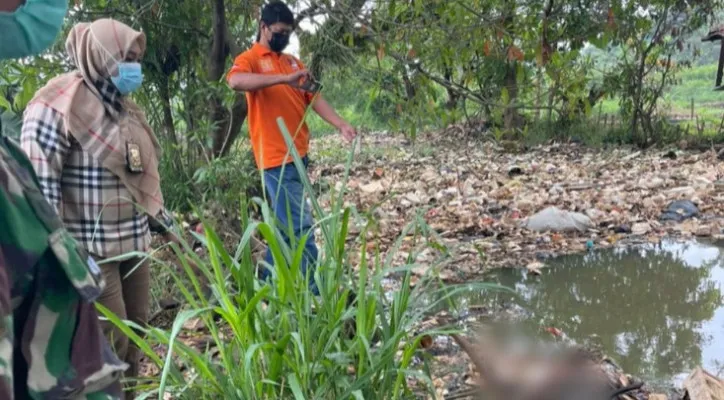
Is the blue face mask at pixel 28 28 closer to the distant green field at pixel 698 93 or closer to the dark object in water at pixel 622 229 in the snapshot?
the dark object in water at pixel 622 229

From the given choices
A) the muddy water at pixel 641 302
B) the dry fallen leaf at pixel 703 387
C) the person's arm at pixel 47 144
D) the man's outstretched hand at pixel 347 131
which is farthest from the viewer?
the muddy water at pixel 641 302

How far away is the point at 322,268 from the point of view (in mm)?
1941

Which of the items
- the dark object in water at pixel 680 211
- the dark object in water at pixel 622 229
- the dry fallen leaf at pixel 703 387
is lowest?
the dark object in water at pixel 622 229

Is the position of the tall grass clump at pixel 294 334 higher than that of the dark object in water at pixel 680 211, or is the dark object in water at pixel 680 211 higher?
the tall grass clump at pixel 294 334

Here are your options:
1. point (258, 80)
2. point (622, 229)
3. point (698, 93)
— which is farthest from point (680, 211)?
point (698, 93)

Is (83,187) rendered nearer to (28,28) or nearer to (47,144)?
(47,144)

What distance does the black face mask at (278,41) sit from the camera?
142 inches

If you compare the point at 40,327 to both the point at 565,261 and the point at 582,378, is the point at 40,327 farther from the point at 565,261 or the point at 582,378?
the point at 565,261

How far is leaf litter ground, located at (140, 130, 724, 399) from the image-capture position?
14.2 ft

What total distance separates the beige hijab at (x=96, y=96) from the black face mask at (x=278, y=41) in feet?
4.03

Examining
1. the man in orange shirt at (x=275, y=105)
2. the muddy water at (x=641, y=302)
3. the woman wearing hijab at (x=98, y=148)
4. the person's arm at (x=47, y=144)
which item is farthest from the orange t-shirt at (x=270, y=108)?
the muddy water at (x=641, y=302)

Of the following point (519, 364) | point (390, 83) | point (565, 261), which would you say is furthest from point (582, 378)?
point (565, 261)

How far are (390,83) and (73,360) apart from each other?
3068 mm

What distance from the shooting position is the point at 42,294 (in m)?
1.11
